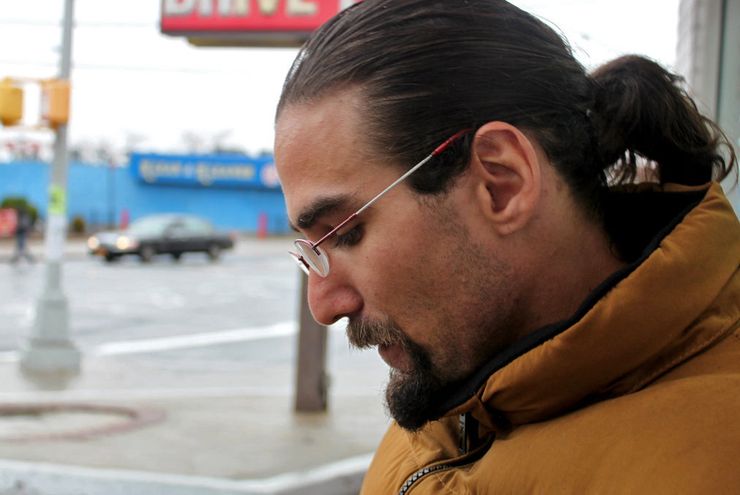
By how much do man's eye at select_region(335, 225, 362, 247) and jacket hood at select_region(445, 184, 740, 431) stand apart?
0.29 metres

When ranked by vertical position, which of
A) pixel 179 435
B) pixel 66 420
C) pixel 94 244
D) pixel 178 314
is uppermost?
pixel 179 435

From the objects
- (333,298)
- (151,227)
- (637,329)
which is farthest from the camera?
(151,227)

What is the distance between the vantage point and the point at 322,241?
1397mm

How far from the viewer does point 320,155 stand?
4.43 feet

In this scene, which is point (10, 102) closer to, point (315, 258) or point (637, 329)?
point (315, 258)

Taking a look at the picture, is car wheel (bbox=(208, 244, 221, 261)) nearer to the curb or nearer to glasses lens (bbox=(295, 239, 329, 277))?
the curb

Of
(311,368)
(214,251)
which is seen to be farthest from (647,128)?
(214,251)

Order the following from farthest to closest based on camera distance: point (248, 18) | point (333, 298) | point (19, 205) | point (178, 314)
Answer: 1. point (19, 205)
2. point (178, 314)
3. point (248, 18)
4. point (333, 298)

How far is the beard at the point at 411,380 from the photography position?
135cm

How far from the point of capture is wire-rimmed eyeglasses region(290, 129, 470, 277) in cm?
130

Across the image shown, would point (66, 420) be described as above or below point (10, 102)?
below

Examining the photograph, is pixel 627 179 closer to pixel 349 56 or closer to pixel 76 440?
pixel 349 56

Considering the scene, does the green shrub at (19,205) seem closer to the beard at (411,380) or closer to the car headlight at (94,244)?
the car headlight at (94,244)

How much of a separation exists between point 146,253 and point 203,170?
19.4 meters
